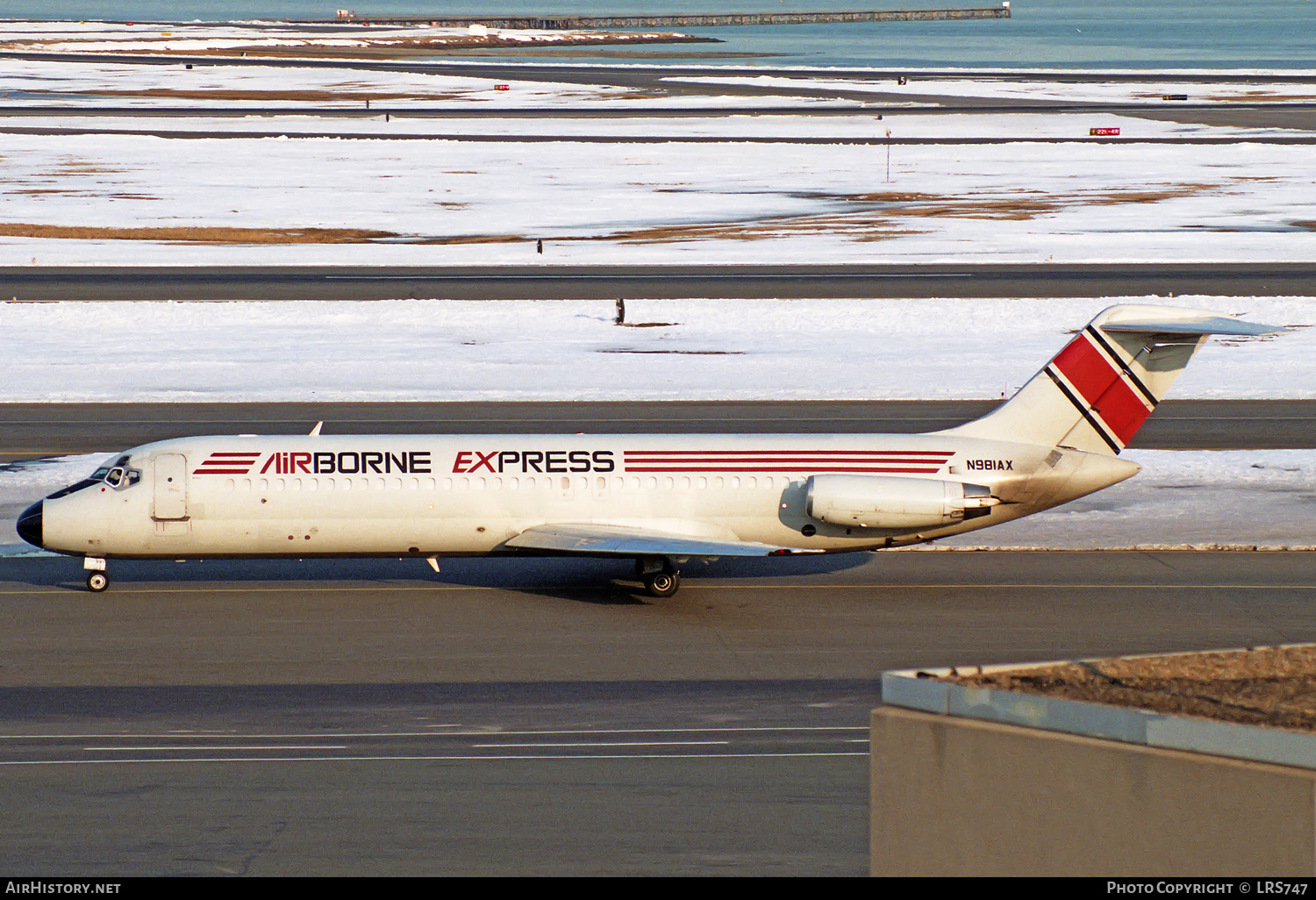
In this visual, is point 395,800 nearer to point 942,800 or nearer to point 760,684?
point 760,684

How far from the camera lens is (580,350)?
5919 centimetres

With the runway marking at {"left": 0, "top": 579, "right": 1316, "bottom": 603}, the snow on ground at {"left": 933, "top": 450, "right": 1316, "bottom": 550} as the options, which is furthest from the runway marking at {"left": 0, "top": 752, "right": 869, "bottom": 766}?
the snow on ground at {"left": 933, "top": 450, "right": 1316, "bottom": 550}

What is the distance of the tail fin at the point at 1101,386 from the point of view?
31766 mm

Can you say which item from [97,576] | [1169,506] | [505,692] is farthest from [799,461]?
[97,576]

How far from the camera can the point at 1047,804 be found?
11148mm

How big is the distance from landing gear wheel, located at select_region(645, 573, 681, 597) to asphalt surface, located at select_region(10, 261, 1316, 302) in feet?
121

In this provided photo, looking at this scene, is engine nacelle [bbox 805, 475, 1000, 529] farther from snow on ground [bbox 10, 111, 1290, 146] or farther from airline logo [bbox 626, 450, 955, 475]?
snow on ground [bbox 10, 111, 1290, 146]

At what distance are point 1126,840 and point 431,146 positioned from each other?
116210 millimetres

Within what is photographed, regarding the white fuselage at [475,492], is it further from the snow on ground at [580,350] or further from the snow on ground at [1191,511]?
the snow on ground at [580,350]

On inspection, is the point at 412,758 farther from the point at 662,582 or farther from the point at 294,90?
the point at 294,90

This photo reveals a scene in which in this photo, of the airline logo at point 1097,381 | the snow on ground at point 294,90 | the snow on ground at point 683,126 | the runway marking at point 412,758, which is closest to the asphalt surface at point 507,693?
the runway marking at point 412,758

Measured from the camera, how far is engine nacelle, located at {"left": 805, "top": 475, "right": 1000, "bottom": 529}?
30.6m

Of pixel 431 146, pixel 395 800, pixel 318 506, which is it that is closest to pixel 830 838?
pixel 395 800

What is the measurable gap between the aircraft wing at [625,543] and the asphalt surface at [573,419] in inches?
595
